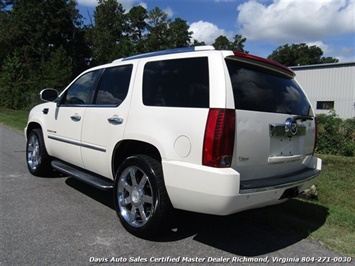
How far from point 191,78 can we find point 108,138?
136 centimetres

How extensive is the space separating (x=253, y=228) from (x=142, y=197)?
1412mm

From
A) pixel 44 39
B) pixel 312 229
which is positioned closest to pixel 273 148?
pixel 312 229

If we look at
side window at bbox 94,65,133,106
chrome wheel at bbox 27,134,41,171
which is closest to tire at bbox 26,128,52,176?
chrome wheel at bbox 27,134,41,171

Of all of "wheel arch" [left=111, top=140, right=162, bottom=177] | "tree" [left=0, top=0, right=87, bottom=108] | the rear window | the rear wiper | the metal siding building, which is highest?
"tree" [left=0, top=0, right=87, bottom=108]

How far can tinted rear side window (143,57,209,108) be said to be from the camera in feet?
10.9

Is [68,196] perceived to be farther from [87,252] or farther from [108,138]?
[87,252]

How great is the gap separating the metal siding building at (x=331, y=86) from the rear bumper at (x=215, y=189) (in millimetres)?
24291

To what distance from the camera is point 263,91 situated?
11.8 ft

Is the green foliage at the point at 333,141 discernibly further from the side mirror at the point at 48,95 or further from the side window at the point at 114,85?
the side mirror at the point at 48,95

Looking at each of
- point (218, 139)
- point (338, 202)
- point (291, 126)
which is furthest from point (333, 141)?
point (218, 139)

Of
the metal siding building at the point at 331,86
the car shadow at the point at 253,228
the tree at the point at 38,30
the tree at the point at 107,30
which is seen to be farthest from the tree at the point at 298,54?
the car shadow at the point at 253,228

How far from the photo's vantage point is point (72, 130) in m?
4.97

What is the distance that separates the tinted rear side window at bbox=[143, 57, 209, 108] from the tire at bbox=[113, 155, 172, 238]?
26.6 inches

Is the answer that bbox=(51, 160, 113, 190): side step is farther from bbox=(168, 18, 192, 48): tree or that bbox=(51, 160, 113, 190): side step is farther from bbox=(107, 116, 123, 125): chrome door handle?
bbox=(168, 18, 192, 48): tree
